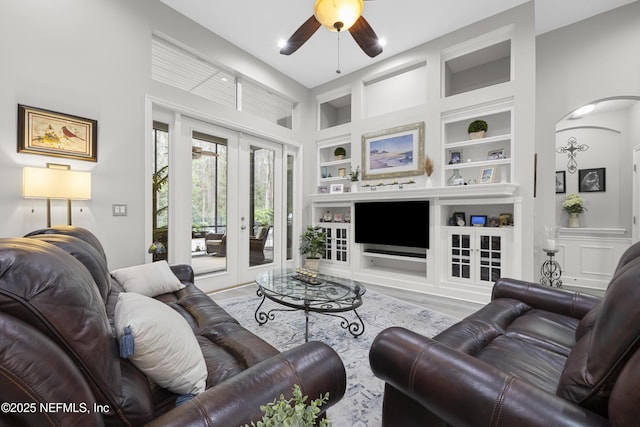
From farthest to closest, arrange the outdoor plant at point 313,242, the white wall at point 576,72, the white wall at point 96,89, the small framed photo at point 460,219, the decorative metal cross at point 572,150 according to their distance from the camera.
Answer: the outdoor plant at point 313,242 < the decorative metal cross at point 572,150 < the small framed photo at point 460,219 < the white wall at point 576,72 < the white wall at point 96,89

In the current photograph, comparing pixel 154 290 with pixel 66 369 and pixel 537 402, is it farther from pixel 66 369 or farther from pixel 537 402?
pixel 537 402

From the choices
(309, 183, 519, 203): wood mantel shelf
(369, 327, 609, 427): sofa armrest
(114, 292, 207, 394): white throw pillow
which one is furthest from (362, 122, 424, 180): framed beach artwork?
(114, 292, 207, 394): white throw pillow

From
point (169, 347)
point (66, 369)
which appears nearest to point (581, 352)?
point (169, 347)

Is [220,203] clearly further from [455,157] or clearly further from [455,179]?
[455,157]

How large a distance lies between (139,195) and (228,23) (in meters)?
2.51

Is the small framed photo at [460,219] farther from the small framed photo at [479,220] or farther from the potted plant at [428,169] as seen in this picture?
the potted plant at [428,169]

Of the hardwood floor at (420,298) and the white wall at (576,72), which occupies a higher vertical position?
the white wall at (576,72)

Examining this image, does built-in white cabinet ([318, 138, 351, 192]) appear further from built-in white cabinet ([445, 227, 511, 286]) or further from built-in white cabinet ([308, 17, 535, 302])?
built-in white cabinet ([445, 227, 511, 286])

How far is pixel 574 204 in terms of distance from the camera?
14.8ft

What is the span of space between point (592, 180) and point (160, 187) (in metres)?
6.59

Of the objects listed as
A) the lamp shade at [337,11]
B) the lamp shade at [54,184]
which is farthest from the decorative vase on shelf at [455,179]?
the lamp shade at [54,184]

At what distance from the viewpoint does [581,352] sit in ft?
2.94

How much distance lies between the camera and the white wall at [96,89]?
7.92 ft

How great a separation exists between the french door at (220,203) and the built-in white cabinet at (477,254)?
9.08 ft
